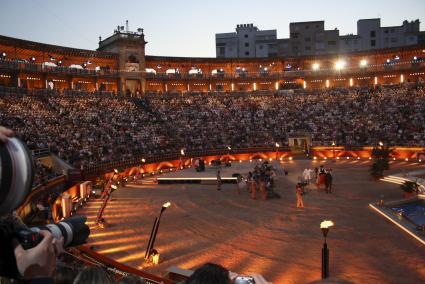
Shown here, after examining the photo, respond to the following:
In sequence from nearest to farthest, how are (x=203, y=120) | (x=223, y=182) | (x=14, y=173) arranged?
(x=14, y=173)
(x=223, y=182)
(x=203, y=120)

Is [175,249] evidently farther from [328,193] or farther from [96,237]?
[328,193]

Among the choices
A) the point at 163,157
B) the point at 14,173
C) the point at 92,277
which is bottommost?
the point at 163,157

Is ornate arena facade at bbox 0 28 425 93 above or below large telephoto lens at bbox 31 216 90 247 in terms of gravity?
above

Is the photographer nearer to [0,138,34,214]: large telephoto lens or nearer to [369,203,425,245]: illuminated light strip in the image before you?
[0,138,34,214]: large telephoto lens

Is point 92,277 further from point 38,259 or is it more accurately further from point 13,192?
point 13,192

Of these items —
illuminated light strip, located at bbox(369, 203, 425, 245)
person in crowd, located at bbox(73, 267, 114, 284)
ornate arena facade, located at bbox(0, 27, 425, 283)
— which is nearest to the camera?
person in crowd, located at bbox(73, 267, 114, 284)

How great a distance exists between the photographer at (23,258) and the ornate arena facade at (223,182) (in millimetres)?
2210

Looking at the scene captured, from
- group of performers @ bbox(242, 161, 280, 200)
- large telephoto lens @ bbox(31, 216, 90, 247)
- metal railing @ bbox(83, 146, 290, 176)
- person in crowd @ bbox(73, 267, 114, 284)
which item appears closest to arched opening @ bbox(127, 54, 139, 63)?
metal railing @ bbox(83, 146, 290, 176)

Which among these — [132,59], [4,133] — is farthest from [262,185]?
[132,59]

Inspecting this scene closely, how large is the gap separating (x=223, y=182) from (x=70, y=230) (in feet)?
99.0

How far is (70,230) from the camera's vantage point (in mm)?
3662

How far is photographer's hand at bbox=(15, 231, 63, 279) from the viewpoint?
2990mm

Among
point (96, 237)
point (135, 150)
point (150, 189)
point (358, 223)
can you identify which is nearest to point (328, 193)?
point (358, 223)

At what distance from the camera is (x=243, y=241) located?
17125mm
